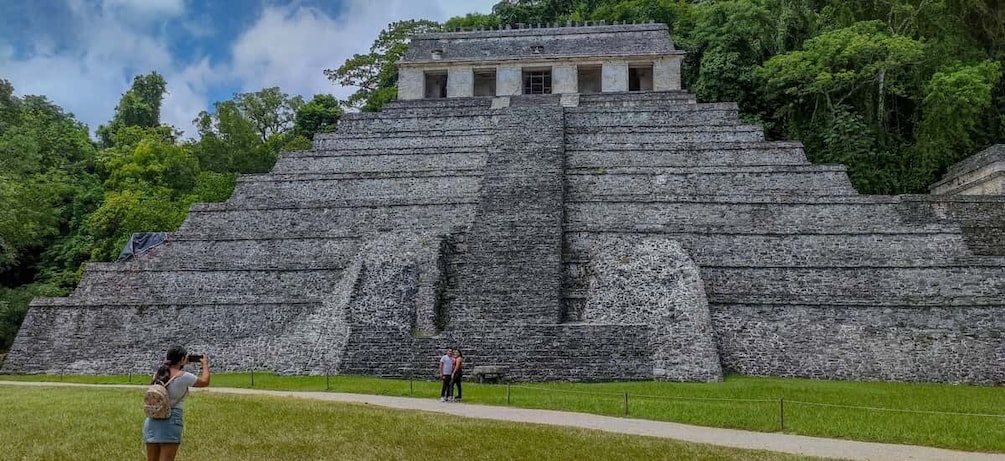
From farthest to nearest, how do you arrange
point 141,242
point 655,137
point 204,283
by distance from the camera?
point 655,137 < point 141,242 < point 204,283

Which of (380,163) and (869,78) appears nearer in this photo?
(380,163)

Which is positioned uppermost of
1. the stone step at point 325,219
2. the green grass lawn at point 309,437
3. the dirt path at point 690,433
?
the stone step at point 325,219

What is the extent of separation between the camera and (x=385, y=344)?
1631 centimetres

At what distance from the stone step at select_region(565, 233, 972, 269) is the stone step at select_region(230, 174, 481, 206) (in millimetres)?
5594

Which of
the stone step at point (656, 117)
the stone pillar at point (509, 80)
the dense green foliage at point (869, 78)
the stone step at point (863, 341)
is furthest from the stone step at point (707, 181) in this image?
the stone pillar at point (509, 80)

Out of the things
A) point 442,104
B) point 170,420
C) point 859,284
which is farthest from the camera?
point 442,104

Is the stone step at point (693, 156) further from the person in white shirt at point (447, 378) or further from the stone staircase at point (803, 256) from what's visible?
the person in white shirt at point (447, 378)

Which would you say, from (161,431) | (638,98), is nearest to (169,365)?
(161,431)

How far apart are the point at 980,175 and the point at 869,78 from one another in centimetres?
738

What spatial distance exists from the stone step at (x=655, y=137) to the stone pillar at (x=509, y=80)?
→ 28.7 feet

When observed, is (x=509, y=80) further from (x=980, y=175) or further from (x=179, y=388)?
(x=179, y=388)

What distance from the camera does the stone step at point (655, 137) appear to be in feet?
85.9

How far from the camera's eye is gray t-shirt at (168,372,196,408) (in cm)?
657

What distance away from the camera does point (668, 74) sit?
34.9m
